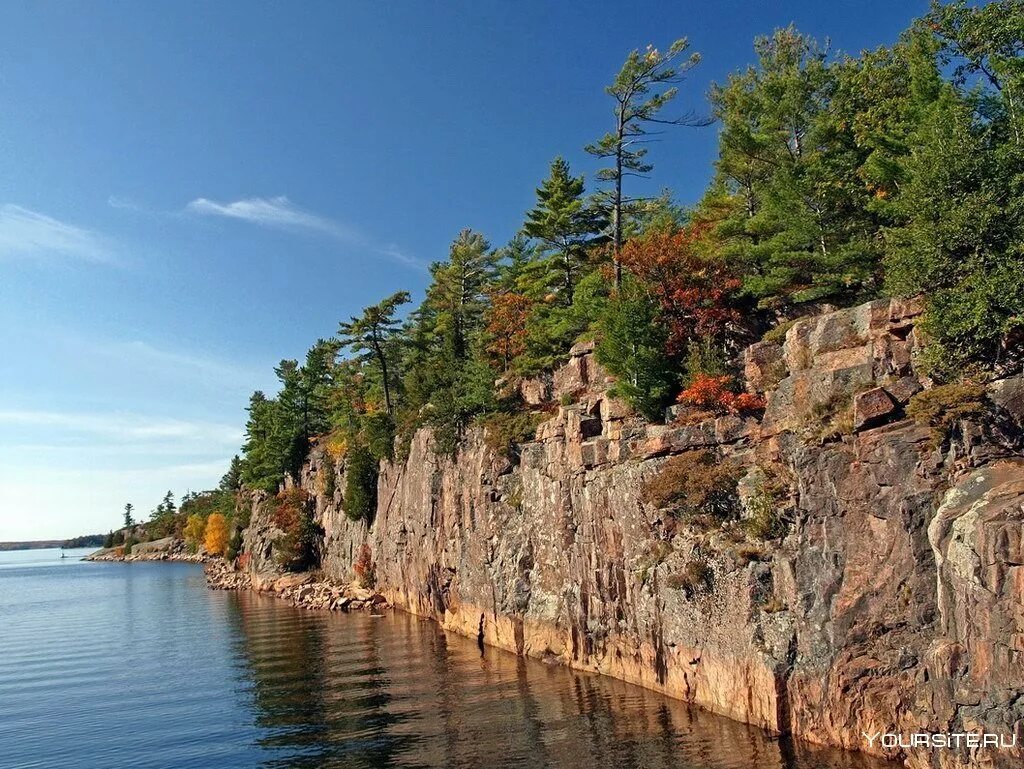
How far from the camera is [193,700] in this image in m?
29.7

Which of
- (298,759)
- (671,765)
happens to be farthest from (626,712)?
(298,759)

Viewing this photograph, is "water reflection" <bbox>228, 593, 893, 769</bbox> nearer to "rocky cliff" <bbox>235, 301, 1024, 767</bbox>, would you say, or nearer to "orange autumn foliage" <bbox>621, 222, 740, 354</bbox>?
"rocky cliff" <bbox>235, 301, 1024, 767</bbox>

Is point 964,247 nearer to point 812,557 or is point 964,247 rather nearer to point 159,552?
point 812,557

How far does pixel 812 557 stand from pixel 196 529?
150226 mm

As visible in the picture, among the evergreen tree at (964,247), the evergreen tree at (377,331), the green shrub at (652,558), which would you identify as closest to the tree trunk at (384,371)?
the evergreen tree at (377,331)

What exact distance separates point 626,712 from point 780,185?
24663mm

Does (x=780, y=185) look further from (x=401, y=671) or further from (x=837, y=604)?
(x=401, y=671)

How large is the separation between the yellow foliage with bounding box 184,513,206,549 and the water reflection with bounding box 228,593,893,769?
119770 millimetres

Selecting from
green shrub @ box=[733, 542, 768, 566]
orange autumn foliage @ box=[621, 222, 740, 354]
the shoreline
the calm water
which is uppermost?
orange autumn foliage @ box=[621, 222, 740, 354]

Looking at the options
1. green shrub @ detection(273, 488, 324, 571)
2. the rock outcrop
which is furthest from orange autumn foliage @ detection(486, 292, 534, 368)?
the rock outcrop

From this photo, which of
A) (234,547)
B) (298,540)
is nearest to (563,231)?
(298,540)

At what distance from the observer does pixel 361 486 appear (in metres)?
62.1

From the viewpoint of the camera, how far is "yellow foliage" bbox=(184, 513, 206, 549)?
144 metres

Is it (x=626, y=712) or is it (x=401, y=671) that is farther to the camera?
(x=401, y=671)
